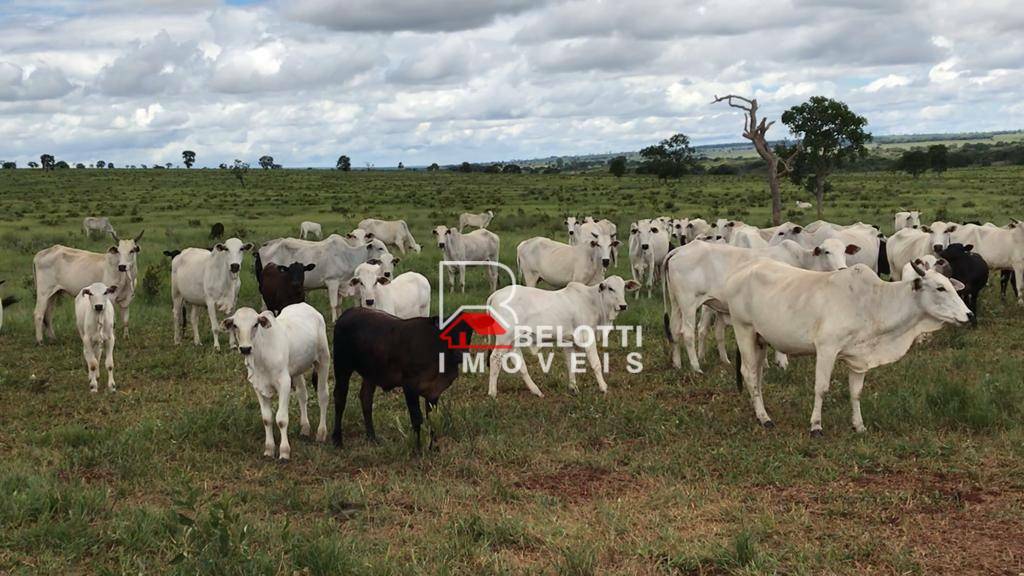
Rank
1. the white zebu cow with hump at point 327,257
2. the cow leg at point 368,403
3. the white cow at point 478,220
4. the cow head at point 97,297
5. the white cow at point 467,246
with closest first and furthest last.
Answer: the cow leg at point 368,403 → the cow head at point 97,297 → the white zebu cow with hump at point 327,257 → the white cow at point 467,246 → the white cow at point 478,220

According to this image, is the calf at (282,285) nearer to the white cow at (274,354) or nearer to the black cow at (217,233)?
the white cow at (274,354)

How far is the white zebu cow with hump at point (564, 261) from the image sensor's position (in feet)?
55.6

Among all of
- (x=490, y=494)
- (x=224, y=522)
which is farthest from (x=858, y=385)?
(x=224, y=522)

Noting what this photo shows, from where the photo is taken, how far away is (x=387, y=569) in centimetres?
579

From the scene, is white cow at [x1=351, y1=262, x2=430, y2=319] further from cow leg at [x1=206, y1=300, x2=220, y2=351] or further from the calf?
cow leg at [x1=206, y1=300, x2=220, y2=351]

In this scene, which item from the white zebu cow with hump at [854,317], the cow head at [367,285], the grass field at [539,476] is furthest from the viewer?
the cow head at [367,285]

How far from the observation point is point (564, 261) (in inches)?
687

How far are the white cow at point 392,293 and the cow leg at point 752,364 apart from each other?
14.4 feet

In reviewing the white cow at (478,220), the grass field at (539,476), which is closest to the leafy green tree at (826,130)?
the white cow at (478,220)

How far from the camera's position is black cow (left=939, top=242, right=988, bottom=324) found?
14.9 m

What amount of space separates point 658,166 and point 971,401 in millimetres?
72171

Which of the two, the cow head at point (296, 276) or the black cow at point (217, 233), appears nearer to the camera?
the cow head at point (296, 276)

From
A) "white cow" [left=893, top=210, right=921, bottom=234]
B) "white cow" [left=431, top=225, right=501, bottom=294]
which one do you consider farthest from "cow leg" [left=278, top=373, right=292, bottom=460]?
"white cow" [left=893, top=210, right=921, bottom=234]

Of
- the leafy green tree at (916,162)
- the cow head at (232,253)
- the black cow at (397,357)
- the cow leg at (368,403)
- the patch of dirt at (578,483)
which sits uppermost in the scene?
the leafy green tree at (916,162)
